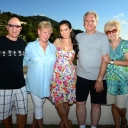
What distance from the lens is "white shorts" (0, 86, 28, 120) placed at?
2.61 meters

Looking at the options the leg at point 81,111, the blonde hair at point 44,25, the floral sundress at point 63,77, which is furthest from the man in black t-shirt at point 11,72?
the leg at point 81,111

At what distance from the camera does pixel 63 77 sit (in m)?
2.79

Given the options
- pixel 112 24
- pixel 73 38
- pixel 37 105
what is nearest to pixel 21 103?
pixel 37 105

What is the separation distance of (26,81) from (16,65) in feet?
1.14

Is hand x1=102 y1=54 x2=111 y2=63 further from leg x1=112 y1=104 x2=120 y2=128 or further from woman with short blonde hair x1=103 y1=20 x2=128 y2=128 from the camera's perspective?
leg x1=112 y1=104 x2=120 y2=128

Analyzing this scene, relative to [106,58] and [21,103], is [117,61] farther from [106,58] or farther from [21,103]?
[21,103]

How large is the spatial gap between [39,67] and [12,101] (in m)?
0.67

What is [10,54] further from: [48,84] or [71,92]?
[71,92]

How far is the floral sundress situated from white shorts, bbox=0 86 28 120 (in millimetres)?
443

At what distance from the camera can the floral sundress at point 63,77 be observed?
2.77 meters

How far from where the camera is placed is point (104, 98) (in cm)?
284

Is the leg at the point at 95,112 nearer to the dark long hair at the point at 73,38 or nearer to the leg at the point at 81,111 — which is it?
the leg at the point at 81,111

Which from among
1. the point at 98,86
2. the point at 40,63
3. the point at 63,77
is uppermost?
the point at 40,63

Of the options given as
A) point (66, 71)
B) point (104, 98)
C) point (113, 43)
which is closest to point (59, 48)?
point (66, 71)
